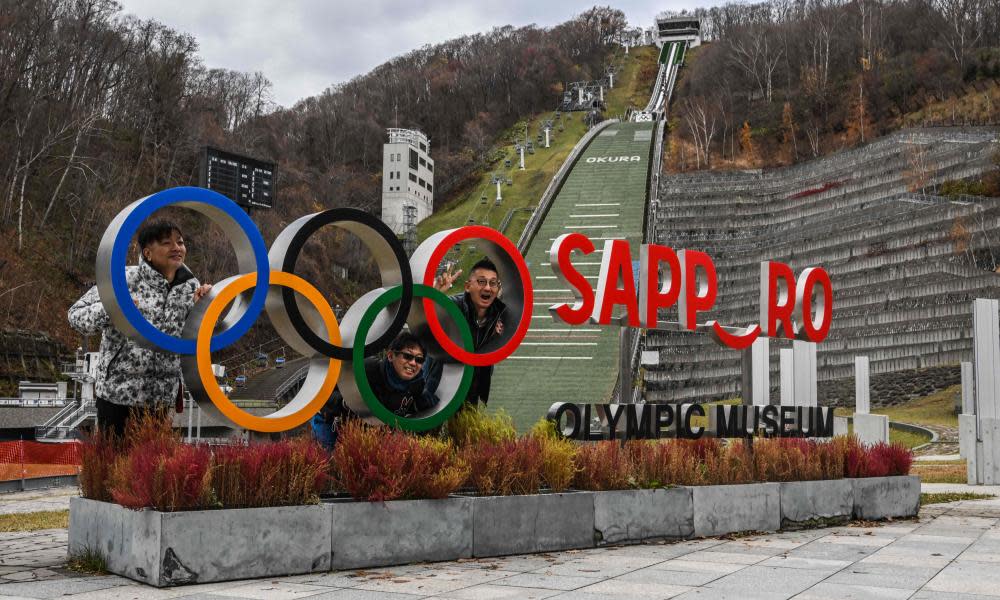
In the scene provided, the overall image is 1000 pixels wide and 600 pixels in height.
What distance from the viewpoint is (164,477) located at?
6.96m

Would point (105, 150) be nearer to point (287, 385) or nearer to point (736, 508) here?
point (287, 385)

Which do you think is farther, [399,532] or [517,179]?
[517,179]

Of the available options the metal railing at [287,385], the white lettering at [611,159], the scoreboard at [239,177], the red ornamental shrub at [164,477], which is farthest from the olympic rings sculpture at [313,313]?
the white lettering at [611,159]

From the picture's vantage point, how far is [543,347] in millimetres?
38500

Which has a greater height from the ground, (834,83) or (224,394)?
(834,83)

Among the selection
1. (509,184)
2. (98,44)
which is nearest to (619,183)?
(509,184)

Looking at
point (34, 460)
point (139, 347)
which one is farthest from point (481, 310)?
point (34, 460)

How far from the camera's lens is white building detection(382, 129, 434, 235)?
88250 millimetres

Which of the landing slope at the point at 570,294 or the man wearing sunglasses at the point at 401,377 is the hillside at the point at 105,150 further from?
the man wearing sunglasses at the point at 401,377

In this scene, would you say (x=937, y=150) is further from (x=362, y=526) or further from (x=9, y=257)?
(x=362, y=526)

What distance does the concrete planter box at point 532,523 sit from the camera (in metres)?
8.52

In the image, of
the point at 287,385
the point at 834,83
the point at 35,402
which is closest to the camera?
the point at 35,402

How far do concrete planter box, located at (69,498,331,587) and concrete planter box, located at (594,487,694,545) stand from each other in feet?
9.92

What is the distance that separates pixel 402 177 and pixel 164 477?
274 feet
